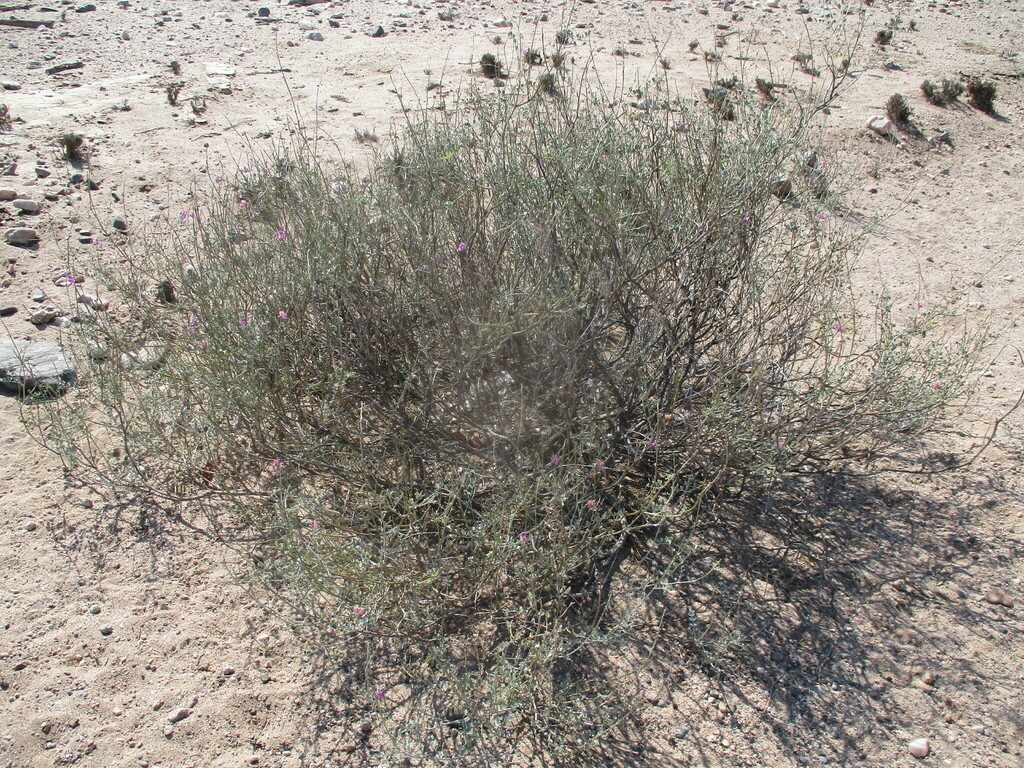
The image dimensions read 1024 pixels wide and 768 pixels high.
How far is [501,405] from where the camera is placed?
2.71 meters

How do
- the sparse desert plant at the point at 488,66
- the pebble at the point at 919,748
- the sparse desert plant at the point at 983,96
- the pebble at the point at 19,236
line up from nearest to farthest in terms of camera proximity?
1. the pebble at the point at 919,748
2. the pebble at the point at 19,236
3. the sparse desert plant at the point at 488,66
4. the sparse desert plant at the point at 983,96

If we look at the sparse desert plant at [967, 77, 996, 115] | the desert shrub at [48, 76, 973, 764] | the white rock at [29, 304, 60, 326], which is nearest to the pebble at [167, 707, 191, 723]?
the desert shrub at [48, 76, 973, 764]

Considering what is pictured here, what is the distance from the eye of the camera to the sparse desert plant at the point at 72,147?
5.57 meters

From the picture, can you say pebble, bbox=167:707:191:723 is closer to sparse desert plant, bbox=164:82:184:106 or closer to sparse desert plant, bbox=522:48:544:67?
sparse desert plant, bbox=522:48:544:67

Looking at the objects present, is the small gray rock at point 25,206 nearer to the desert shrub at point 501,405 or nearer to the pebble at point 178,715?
the desert shrub at point 501,405

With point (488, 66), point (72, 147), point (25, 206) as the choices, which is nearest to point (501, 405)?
point (25, 206)

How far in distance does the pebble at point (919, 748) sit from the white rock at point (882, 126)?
17.9 feet

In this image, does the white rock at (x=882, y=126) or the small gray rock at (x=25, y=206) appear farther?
the white rock at (x=882, y=126)

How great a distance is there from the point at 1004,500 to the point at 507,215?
2.36 meters

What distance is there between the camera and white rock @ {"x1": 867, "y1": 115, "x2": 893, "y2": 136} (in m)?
6.49

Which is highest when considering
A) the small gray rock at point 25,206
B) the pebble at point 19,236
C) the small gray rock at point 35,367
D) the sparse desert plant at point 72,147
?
the sparse desert plant at point 72,147

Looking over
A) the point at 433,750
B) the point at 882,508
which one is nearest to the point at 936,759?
the point at 882,508

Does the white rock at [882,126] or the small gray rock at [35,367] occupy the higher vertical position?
the white rock at [882,126]

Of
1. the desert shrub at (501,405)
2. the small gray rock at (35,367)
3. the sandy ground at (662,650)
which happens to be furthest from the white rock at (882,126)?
the small gray rock at (35,367)
